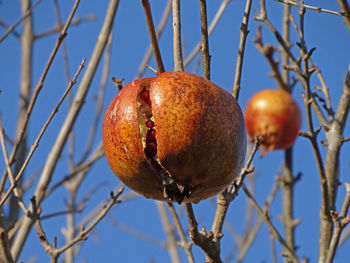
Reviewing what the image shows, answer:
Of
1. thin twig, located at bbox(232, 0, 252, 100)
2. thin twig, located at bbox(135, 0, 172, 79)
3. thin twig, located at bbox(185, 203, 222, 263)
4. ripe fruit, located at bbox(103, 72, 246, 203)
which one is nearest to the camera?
ripe fruit, located at bbox(103, 72, 246, 203)

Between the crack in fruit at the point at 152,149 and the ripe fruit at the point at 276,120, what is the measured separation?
7.14ft

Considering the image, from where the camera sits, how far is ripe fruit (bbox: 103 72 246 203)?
59.2 inches

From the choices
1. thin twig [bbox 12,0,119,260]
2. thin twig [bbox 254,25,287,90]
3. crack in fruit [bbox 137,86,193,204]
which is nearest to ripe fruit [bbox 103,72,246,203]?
crack in fruit [bbox 137,86,193,204]

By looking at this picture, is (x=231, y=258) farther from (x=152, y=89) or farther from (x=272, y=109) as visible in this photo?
(x=152, y=89)

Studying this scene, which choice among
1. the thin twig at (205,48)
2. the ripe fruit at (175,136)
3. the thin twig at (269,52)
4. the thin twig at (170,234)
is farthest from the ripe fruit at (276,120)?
the ripe fruit at (175,136)

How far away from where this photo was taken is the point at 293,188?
3441 mm

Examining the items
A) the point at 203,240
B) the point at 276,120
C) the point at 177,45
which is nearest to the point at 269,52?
the point at 276,120

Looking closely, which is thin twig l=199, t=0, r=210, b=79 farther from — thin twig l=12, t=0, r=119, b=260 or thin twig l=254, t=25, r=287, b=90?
thin twig l=254, t=25, r=287, b=90

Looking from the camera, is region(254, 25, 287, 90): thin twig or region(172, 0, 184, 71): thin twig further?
region(254, 25, 287, 90): thin twig

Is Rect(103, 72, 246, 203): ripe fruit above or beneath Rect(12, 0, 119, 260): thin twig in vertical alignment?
beneath

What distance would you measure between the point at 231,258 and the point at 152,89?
3.33 meters

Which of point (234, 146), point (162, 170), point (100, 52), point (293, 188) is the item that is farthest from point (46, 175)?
point (293, 188)

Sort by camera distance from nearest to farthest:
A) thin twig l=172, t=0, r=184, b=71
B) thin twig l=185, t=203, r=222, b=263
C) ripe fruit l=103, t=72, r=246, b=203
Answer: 1. ripe fruit l=103, t=72, r=246, b=203
2. thin twig l=185, t=203, r=222, b=263
3. thin twig l=172, t=0, r=184, b=71

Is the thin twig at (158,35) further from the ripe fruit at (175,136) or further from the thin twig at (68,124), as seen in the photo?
the ripe fruit at (175,136)
